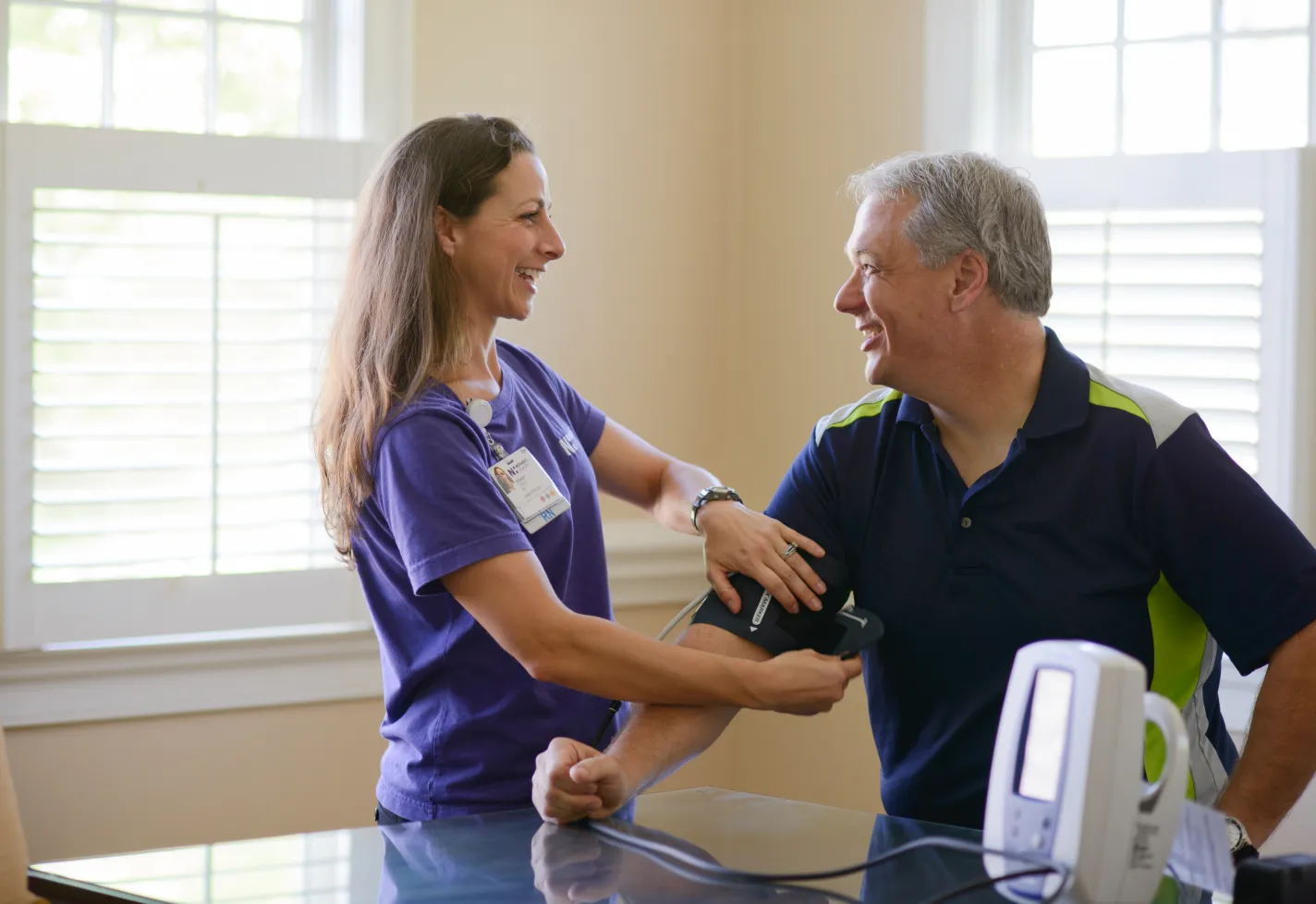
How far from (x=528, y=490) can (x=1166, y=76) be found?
177cm

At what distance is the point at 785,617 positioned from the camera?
6.25 feet

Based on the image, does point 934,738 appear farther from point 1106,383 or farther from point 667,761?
point 1106,383

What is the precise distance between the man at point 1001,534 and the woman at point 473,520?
112 mm

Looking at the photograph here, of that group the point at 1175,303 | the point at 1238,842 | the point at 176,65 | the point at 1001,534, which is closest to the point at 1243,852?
the point at 1238,842

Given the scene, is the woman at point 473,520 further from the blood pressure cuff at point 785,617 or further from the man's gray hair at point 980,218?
the man's gray hair at point 980,218

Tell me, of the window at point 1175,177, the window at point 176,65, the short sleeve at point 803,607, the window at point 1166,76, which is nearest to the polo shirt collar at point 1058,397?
the short sleeve at point 803,607

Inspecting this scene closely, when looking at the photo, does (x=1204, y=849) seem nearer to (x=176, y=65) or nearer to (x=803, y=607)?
(x=803, y=607)

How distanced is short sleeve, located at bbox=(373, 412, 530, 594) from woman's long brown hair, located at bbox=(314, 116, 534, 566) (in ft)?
0.19

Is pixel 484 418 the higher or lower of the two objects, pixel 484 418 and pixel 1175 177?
the lower

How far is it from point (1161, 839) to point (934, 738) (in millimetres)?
637

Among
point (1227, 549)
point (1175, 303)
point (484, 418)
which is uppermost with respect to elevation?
point (1175, 303)

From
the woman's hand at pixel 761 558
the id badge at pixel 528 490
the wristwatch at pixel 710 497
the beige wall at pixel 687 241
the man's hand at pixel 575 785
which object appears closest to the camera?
the man's hand at pixel 575 785

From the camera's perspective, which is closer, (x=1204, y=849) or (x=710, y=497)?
(x=1204, y=849)

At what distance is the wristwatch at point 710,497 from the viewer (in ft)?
6.72
